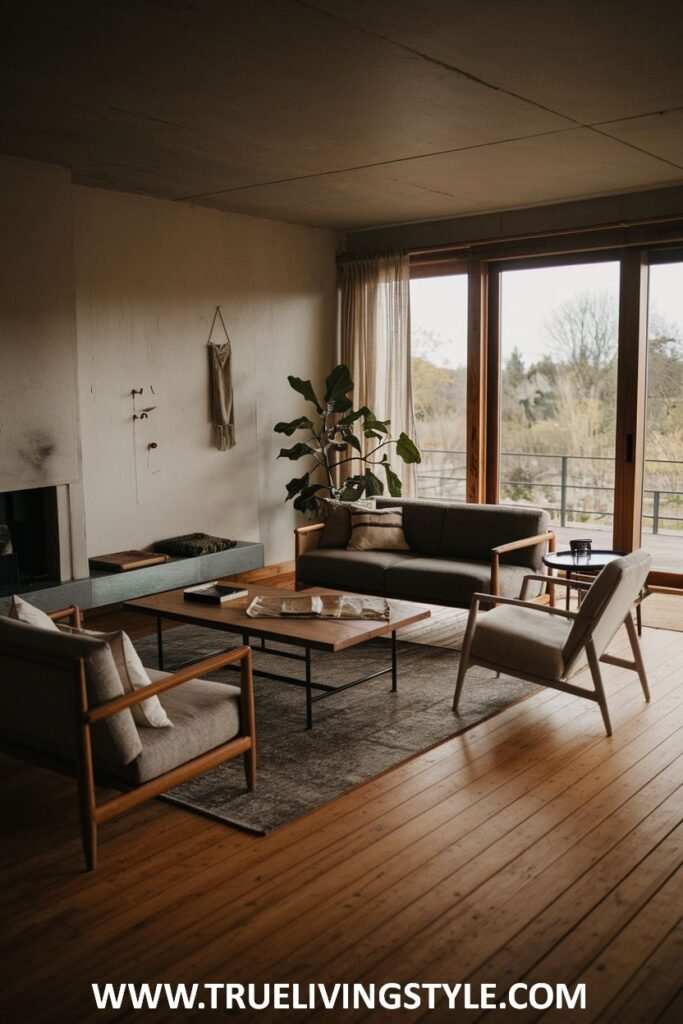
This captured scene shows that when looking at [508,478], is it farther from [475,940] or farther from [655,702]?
[475,940]

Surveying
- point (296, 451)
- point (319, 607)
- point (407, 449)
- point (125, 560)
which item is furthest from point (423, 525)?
point (125, 560)

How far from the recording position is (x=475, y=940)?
263 cm

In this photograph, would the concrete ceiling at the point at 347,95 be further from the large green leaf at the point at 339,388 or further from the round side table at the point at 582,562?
the round side table at the point at 582,562

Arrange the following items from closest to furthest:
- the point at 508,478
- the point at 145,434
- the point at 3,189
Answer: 1. the point at 3,189
2. the point at 145,434
3. the point at 508,478

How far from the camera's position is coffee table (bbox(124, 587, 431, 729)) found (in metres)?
4.13

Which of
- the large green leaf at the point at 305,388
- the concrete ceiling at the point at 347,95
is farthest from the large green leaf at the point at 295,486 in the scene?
the concrete ceiling at the point at 347,95

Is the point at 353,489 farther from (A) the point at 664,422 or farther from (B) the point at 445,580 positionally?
(A) the point at 664,422

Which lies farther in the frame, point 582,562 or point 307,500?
point 307,500

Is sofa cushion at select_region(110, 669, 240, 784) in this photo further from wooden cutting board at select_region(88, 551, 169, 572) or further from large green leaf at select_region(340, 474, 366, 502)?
large green leaf at select_region(340, 474, 366, 502)

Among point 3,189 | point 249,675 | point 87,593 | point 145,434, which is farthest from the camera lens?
point 145,434

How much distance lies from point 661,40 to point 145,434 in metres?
4.19

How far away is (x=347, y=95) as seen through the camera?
429 cm

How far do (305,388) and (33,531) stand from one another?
2.46m

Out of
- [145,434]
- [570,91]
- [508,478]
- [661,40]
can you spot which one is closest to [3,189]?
[145,434]
